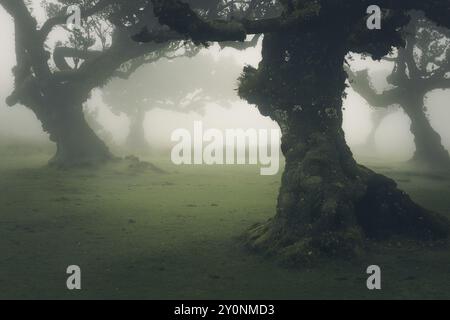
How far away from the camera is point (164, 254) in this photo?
40.7 ft

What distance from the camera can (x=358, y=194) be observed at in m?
13.8

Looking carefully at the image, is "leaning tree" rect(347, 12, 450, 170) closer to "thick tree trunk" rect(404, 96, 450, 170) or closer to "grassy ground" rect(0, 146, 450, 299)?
"thick tree trunk" rect(404, 96, 450, 170)

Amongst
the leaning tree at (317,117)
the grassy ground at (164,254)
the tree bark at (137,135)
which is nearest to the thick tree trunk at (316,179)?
the leaning tree at (317,117)

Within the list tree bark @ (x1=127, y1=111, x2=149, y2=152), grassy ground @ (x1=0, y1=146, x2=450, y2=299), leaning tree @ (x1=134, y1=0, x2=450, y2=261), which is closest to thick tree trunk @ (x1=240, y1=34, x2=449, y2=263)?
leaning tree @ (x1=134, y1=0, x2=450, y2=261)

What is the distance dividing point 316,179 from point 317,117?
2566mm

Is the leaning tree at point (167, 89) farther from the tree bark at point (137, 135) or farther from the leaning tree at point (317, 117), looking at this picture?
the leaning tree at point (317, 117)

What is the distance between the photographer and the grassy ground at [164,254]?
968 cm

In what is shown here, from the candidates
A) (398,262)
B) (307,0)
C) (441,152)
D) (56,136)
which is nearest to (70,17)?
(56,136)

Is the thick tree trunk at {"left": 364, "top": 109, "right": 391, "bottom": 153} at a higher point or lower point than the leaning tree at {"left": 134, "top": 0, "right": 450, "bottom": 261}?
higher

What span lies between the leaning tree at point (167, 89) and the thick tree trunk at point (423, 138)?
33.1 meters

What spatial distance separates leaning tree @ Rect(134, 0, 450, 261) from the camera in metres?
12.4

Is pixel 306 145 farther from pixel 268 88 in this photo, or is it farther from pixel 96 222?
pixel 96 222

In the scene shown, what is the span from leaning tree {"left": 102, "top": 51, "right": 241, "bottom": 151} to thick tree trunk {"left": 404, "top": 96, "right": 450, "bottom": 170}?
33.1 meters

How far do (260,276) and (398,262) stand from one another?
12.5ft
